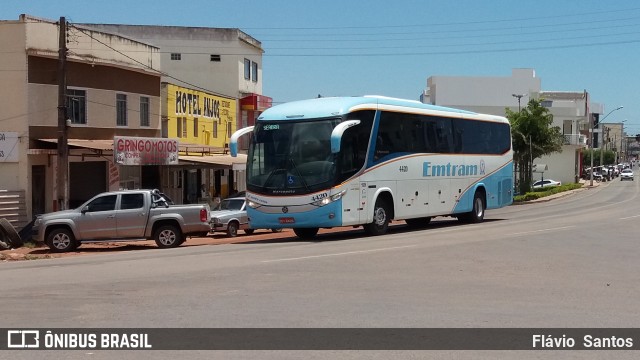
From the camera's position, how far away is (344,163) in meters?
21.8

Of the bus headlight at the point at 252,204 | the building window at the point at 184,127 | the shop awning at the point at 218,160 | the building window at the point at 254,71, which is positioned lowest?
the bus headlight at the point at 252,204

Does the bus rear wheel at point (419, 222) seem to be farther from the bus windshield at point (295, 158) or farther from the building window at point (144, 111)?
the building window at point (144, 111)

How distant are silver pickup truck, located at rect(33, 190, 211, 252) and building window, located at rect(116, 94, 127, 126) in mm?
12523

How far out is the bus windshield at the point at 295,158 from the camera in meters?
21.5

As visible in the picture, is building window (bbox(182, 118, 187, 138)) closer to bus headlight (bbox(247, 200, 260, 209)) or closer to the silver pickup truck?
the silver pickup truck

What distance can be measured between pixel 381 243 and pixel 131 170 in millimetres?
20023

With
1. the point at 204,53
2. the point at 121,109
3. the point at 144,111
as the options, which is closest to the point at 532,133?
the point at 204,53

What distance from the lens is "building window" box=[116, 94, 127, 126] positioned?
35875mm

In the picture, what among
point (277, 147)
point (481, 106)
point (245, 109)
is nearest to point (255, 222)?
point (277, 147)

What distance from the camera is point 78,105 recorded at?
33.6m

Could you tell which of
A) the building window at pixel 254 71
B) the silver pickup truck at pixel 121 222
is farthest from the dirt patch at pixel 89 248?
the building window at pixel 254 71

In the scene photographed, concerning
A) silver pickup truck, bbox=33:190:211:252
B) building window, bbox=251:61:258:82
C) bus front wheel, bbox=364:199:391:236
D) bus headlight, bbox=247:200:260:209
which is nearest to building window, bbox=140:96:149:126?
silver pickup truck, bbox=33:190:211:252

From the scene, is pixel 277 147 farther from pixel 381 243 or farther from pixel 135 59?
pixel 135 59

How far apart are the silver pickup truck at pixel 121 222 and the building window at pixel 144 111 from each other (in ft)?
47.5
